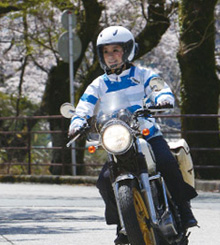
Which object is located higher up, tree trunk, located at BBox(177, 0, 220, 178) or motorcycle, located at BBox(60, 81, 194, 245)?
Answer: tree trunk, located at BBox(177, 0, 220, 178)

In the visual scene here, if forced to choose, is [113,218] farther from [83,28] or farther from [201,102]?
[83,28]

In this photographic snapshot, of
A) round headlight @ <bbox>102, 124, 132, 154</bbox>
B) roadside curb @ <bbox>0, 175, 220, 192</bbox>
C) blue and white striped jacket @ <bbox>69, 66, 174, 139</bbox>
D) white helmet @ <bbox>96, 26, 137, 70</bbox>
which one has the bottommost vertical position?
roadside curb @ <bbox>0, 175, 220, 192</bbox>

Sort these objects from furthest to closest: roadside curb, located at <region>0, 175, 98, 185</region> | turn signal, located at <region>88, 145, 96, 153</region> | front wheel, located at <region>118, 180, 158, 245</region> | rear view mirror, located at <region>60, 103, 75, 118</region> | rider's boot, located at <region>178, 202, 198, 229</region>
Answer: roadside curb, located at <region>0, 175, 98, 185</region>
rider's boot, located at <region>178, 202, 198, 229</region>
rear view mirror, located at <region>60, 103, 75, 118</region>
turn signal, located at <region>88, 145, 96, 153</region>
front wheel, located at <region>118, 180, 158, 245</region>

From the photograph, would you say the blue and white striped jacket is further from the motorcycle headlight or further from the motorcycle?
the motorcycle headlight

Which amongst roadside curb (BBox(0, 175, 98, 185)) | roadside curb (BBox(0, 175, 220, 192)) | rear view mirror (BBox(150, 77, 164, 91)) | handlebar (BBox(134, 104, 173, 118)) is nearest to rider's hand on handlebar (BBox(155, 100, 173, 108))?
handlebar (BBox(134, 104, 173, 118))

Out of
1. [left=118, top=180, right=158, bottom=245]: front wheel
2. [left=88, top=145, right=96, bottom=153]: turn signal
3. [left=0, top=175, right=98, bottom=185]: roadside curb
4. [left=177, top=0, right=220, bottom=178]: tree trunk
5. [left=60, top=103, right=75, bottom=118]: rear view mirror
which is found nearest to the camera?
[left=118, top=180, right=158, bottom=245]: front wheel

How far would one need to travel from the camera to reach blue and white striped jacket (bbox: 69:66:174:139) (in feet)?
19.0

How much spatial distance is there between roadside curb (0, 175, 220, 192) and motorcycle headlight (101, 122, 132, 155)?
9368 millimetres

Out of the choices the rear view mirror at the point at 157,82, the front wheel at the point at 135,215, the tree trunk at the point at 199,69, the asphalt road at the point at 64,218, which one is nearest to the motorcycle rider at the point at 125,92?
the rear view mirror at the point at 157,82

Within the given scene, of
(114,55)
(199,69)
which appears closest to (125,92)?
(114,55)

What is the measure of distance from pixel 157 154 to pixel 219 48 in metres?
26.3

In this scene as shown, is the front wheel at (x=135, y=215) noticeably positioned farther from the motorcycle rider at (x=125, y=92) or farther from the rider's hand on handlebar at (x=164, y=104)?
the rider's hand on handlebar at (x=164, y=104)

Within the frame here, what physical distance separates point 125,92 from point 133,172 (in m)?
0.65

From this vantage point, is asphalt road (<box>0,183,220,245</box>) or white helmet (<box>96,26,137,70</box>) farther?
asphalt road (<box>0,183,220,245</box>)
